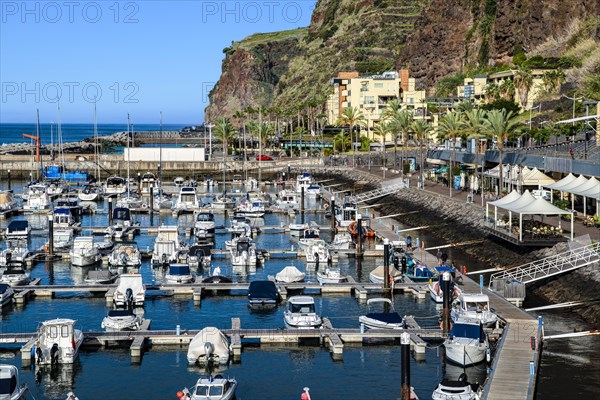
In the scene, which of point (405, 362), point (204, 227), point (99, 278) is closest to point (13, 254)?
point (99, 278)

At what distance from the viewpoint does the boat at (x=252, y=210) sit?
98.9m

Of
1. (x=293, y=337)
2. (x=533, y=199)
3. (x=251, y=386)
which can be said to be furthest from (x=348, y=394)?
(x=533, y=199)

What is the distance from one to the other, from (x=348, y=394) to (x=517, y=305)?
16.0 m

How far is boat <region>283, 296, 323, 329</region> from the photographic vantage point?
49000 millimetres

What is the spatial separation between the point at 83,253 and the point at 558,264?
1361 inches

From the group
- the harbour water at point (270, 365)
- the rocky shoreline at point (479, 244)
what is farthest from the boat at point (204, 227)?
the harbour water at point (270, 365)

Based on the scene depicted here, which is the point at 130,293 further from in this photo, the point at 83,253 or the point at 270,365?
the point at 83,253

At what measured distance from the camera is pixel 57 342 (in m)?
44.2

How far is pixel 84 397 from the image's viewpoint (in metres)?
40.5

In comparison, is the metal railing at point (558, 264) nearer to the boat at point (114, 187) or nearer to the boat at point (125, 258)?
the boat at point (125, 258)

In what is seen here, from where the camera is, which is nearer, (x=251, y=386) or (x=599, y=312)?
(x=251, y=386)

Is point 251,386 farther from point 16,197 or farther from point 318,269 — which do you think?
point 16,197

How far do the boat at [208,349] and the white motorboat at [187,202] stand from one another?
61.0 metres

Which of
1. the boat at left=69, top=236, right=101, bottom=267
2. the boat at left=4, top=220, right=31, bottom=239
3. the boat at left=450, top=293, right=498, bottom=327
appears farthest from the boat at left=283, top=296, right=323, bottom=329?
the boat at left=4, top=220, right=31, bottom=239
